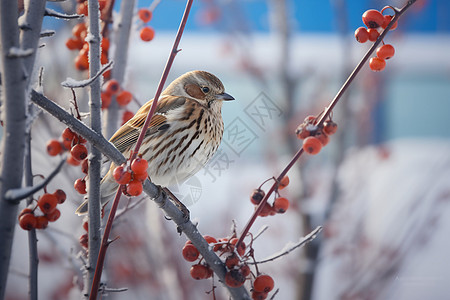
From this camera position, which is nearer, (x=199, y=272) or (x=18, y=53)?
(x=18, y=53)

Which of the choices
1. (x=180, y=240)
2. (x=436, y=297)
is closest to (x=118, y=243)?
(x=180, y=240)

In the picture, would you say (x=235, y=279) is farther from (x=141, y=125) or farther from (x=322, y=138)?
(x=141, y=125)

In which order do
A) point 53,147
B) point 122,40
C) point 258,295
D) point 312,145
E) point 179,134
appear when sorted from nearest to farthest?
point 312,145 → point 258,295 → point 53,147 → point 122,40 → point 179,134

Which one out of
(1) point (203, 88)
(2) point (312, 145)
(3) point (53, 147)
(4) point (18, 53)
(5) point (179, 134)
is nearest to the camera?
(4) point (18, 53)

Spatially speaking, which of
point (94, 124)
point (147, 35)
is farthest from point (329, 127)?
Answer: point (147, 35)

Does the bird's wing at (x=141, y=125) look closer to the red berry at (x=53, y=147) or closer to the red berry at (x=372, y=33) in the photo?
the red berry at (x=53, y=147)

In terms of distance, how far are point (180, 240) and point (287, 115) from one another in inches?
47.9

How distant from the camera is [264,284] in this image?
1.02 metres

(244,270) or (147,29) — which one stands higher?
(147,29)

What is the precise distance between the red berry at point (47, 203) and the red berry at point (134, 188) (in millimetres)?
248

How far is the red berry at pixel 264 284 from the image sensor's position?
1.02m

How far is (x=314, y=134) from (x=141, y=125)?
678 millimetres

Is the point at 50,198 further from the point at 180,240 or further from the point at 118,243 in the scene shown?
the point at 180,240

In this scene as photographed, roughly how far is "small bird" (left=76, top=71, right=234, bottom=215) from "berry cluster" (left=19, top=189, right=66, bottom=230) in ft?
1.15
